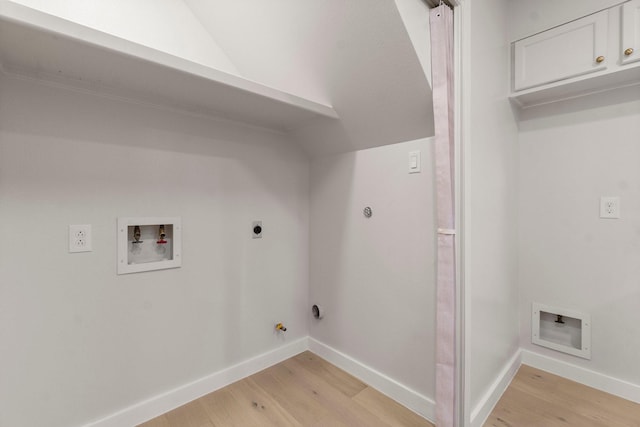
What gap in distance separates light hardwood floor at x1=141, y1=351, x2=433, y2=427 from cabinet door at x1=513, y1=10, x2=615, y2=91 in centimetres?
210

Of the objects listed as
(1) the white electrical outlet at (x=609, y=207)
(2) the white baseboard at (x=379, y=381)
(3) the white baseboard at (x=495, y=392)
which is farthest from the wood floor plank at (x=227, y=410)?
(1) the white electrical outlet at (x=609, y=207)

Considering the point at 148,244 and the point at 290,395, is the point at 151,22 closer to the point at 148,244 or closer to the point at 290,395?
the point at 148,244

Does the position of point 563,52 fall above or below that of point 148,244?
above

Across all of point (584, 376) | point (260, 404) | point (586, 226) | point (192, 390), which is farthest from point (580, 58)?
point (192, 390)

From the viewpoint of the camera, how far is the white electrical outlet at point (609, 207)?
1.65m

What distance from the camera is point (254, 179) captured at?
190 centimetres

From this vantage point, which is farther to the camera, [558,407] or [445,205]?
[558,407]

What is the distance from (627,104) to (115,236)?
9.43 feet

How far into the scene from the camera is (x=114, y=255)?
138 cm

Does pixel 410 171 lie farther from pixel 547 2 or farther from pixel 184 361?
pixel 184 361

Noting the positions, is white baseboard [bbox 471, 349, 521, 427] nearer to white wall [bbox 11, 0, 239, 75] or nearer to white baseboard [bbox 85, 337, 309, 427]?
white baseboard [bbox 85, 337, 309, 427]

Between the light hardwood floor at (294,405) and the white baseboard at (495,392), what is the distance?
9.2 inches

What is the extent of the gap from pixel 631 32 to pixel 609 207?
0.93 meters

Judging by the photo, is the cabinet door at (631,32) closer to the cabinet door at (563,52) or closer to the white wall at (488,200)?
the cabinet door at (563,52)
